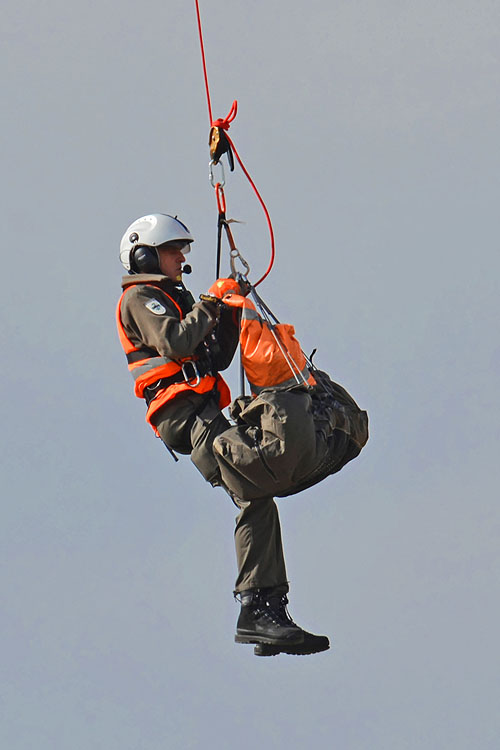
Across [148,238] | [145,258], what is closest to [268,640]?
[145,258]

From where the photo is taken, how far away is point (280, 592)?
36.3ft

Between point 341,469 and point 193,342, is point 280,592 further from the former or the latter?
point 193,342

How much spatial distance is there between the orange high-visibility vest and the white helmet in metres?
0.29

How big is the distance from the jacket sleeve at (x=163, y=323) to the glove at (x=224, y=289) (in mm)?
132

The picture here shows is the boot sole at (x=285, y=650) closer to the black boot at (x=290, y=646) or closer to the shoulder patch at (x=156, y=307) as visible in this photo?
the black boot at (x=290, y=646)

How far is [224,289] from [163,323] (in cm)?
53

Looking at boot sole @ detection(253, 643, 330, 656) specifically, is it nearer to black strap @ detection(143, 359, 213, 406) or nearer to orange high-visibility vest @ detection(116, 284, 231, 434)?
orange high-visibility vest @ detection(116, 284, 231, 434)

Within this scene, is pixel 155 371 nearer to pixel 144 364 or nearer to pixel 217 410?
pixel 144 364

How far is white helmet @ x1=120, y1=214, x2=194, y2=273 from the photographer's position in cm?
1142

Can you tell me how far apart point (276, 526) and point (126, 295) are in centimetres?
203

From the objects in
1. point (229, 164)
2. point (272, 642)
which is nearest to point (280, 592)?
point (272, 642)

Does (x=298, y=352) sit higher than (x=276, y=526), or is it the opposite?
(x=298, y=352)

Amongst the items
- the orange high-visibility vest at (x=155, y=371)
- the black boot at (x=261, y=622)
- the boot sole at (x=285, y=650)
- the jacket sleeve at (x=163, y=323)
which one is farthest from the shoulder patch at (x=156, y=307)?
the boot sole at (x=285, y=650)

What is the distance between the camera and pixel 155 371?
36.4ft
